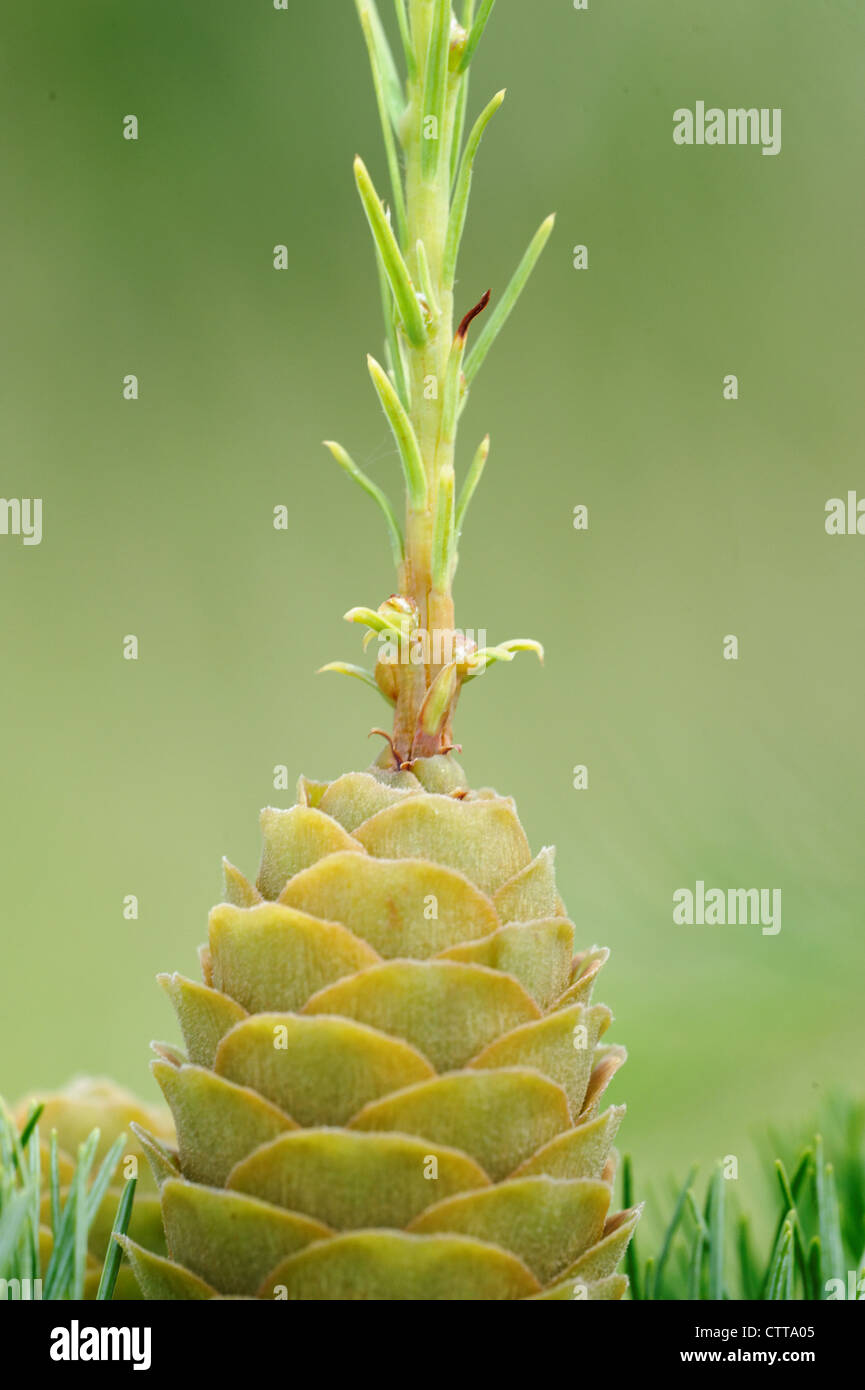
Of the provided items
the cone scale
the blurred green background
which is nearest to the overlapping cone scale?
the cone scale

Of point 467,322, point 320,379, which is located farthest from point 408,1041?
point 320,379

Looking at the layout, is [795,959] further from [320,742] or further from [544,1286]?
[320,742]

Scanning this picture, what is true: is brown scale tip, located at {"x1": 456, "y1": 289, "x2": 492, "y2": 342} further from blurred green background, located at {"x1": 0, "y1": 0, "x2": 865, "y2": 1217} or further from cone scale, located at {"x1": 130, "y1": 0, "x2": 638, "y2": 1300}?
blurred green background, located at {"x1": 0, "y1": 0, "x2": 865, "y2": 1217}

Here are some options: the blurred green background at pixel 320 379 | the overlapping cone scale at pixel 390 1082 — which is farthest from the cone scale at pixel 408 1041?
the blurred green background at pixel 320 379

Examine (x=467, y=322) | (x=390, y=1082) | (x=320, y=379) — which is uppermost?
(x=320, y=379)

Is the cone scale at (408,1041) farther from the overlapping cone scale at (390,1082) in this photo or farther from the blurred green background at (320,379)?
the blurred green background at (320,379)

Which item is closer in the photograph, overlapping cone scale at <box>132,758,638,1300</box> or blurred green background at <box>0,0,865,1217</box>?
overlapping cone scale at <box>132,758,638,1300</box>

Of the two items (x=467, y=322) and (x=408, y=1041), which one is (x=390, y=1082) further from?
(x=467, y=322)
